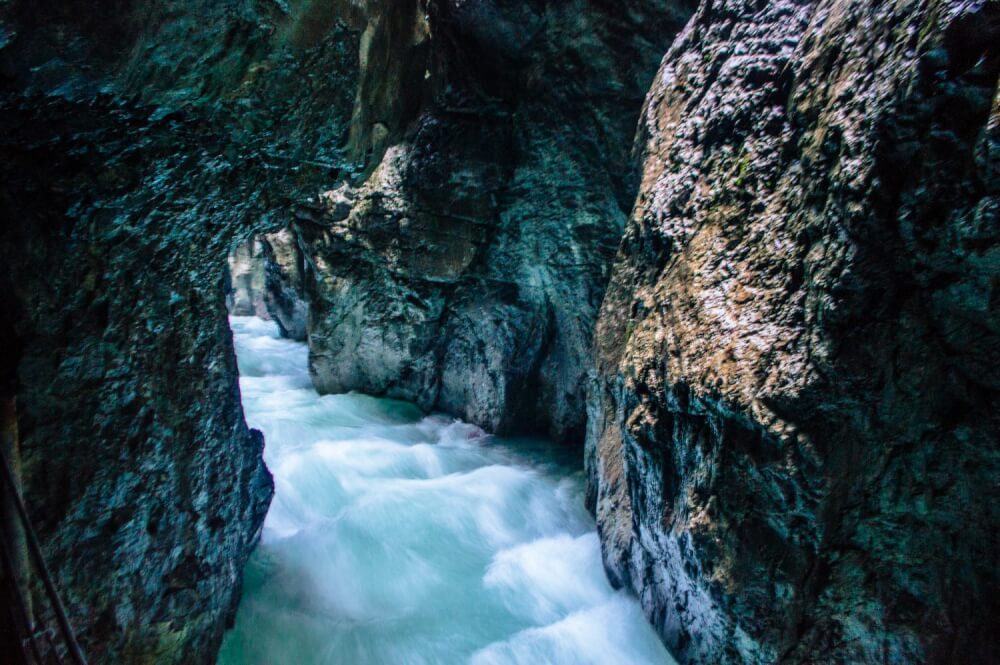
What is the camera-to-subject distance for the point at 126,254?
104 inches

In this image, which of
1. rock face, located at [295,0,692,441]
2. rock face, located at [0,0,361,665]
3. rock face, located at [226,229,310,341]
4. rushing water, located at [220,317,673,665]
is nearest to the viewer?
rock face, located at [0,0,361,665]

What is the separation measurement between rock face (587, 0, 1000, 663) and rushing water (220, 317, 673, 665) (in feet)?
4.06

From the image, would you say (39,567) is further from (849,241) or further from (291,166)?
(849,241)

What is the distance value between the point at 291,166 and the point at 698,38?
341cm

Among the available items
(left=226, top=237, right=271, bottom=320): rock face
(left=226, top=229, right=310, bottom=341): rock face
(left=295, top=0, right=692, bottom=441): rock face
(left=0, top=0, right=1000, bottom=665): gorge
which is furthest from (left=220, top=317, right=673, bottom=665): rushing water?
(left=226, top=237, right=271, bottom=320): rock face

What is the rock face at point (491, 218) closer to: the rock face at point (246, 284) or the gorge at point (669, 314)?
the gorge at point (669, 314)

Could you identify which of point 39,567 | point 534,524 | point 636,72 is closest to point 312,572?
point 534,524

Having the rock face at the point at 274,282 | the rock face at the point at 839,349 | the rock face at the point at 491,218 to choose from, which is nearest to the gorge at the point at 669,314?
the rock face at the point at 839,349

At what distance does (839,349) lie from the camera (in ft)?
7.68

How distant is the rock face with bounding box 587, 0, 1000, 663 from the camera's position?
201 centimetres

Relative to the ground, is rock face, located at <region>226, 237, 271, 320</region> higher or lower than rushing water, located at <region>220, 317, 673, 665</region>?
higher

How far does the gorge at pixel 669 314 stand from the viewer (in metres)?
2.01

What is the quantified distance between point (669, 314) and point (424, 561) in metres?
3.66

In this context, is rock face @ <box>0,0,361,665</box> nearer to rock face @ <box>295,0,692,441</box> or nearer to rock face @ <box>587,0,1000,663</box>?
rock face @ <box>295,0,692,441</box>
